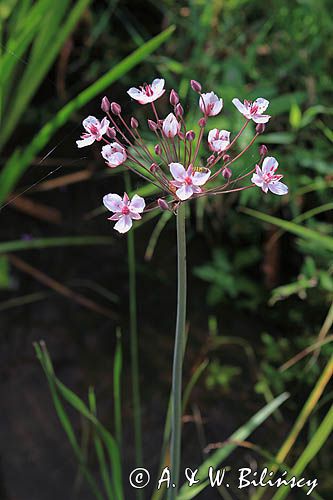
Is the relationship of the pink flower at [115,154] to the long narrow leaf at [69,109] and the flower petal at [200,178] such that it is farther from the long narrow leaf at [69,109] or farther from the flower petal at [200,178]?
the long narrow leaf at [69,109]

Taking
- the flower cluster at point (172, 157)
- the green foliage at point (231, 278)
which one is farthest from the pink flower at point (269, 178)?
the green foliage at point (231, 278)

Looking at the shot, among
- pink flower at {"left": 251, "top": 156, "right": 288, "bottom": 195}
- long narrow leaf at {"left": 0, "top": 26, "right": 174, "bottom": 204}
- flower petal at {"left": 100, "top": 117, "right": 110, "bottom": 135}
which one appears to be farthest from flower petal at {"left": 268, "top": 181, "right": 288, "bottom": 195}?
long narrow leaf at {"left": 0, "top": 26, "right": 174, "bottom": 204}

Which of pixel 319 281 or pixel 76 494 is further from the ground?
pixel 319 281

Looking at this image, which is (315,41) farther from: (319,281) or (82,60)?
(82,60)

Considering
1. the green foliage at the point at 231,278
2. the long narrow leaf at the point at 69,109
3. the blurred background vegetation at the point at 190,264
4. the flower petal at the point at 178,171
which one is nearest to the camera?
the flower petal at the point at 178,171

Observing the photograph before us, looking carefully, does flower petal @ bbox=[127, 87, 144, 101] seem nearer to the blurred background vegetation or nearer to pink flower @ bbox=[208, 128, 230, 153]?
pink flower @ bbox=[208, 128, 230, 153]

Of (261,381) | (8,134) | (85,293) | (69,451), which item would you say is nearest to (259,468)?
(261,381)
